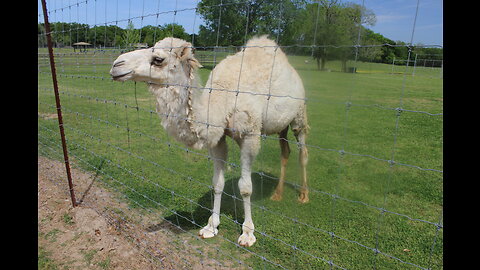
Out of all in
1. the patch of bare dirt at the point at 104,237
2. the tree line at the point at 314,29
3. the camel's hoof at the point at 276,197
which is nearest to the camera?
the tree line at the point at 314,29

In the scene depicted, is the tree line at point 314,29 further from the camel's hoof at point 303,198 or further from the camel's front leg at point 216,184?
the camel's hoof at point 303,198

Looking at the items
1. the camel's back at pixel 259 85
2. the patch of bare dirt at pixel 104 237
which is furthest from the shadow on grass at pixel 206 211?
the camel's back at pixel 259 85

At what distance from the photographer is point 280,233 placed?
12.3ft

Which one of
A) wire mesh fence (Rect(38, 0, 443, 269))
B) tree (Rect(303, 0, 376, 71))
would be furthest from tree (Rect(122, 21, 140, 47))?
tree (Rect(303, 0, 376, 71))

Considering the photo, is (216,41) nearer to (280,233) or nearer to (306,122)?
(306,122)

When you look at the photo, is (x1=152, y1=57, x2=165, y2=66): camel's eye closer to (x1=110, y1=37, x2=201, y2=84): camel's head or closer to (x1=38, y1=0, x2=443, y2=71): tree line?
(x1=110, y1=37, x2=201, y2=84): camel's head

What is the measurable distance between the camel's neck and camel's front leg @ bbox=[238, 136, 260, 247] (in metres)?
0.61

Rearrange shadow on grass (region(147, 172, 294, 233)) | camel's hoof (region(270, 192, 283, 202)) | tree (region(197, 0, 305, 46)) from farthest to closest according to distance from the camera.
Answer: camel's hoof (region(270, 192, 283, 202)) < shadow on grass (region(147, 172, 294, 233)) < tree (region(197, 0, 305, 46))

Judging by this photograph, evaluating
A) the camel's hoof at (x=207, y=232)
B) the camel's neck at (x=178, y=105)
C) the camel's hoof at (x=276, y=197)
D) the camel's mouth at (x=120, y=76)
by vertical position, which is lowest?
the camel's hoof at (x=207, y=232)

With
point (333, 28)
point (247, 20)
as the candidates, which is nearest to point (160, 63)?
point (247, 20)

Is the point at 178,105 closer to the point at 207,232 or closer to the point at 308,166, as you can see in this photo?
the point at 207,232

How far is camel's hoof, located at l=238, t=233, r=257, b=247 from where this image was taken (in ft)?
11.7

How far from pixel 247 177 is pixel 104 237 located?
1.81 meters

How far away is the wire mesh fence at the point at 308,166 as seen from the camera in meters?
2.07
